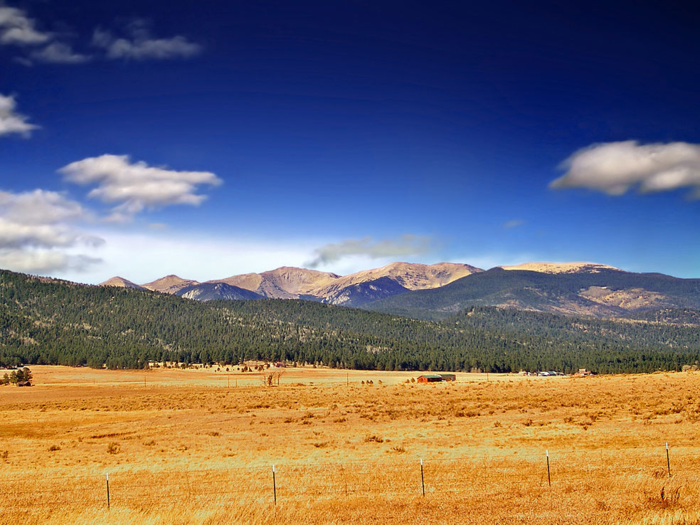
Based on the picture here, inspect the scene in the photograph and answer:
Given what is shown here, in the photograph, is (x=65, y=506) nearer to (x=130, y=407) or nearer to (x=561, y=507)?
(x=561, y=507)

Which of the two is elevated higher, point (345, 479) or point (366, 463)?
point (345, 479)

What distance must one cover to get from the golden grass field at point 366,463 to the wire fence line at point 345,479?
11cm

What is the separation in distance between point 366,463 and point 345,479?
172 inches

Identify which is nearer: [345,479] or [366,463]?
[345,479]

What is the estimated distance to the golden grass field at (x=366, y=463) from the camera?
1822cm

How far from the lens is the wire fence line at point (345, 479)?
21344 mm

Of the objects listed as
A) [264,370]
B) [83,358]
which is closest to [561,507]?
[264,370]

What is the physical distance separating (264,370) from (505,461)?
6146 inches

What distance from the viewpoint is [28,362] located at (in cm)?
18738

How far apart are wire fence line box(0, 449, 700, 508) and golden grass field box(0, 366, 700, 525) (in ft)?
0.34

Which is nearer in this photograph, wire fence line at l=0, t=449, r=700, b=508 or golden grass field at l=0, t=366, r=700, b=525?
golden grass field at l=0, t=366, r=700, b=525

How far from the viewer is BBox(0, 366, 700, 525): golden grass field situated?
18.2 metres

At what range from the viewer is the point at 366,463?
1124 inches

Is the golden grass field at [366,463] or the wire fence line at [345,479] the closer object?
the golden grass field at [366,463]
